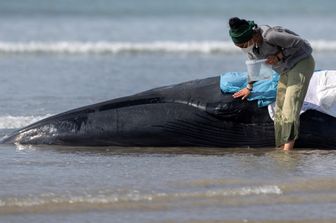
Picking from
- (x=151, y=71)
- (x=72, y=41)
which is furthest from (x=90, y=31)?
(x=151, y=71)

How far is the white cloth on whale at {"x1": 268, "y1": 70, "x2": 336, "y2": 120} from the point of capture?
10758 millimetres

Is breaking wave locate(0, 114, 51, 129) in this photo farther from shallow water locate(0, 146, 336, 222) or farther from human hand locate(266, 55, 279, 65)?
human hand locate(266, 55, 279, 65)

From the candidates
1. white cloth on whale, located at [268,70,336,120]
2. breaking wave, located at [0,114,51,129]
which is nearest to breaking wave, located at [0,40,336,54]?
breaking wave, located at [0,114,51,129]

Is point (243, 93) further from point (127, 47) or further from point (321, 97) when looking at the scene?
point (127, 47)

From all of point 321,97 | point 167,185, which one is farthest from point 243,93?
point 167,185

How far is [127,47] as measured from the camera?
26.8 m

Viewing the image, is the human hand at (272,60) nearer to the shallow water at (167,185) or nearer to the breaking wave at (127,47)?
the shallow water at (167,185)

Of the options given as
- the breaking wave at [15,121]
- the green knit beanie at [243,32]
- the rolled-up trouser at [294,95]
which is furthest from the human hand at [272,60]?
the breaking wave at [15,121]

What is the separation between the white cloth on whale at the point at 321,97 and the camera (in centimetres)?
1076

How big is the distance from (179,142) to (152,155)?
0.67m

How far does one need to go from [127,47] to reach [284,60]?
54.7 feet

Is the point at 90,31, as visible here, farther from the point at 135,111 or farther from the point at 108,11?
the point at 135,111

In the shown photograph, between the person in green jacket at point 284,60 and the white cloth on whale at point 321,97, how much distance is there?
320mm

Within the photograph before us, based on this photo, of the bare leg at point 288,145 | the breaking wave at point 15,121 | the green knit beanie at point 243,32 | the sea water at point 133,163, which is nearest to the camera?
the sea water at point 133,163
